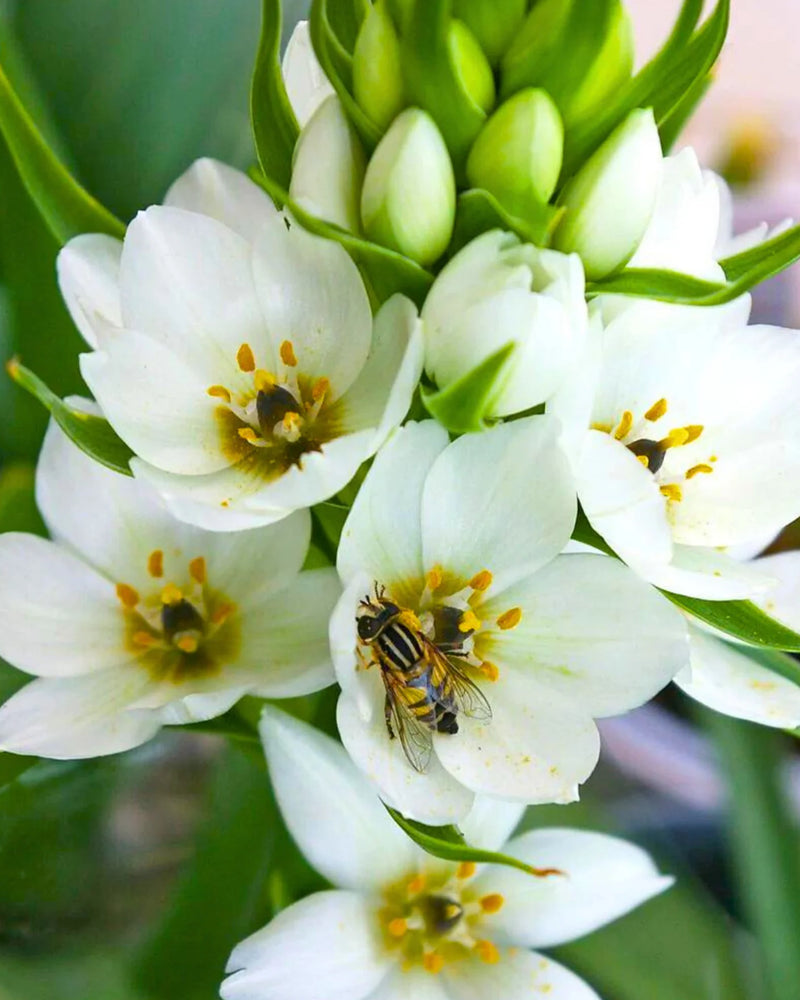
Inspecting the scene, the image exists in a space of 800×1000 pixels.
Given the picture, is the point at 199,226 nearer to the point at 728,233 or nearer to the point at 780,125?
the point at 728,233

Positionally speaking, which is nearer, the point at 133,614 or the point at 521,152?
the point at 521,152

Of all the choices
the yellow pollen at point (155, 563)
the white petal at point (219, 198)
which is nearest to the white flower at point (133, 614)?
the yellow pollen at point (155, 563)

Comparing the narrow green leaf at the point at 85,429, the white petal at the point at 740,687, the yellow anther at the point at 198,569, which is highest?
the narrow green leaf at the point at 85,429

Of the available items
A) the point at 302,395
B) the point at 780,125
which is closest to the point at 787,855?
the point at 302,395

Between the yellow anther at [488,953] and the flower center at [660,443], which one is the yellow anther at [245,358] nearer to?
the flower center at [660,443]

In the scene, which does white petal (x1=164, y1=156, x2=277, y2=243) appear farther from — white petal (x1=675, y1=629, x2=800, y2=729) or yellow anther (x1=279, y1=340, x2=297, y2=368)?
white petal (x1=675, y1=629, x2=800, y2=729)

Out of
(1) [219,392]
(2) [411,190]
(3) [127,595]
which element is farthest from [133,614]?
(2) [411,190]

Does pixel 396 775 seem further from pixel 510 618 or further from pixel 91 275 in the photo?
pixel 91 275
